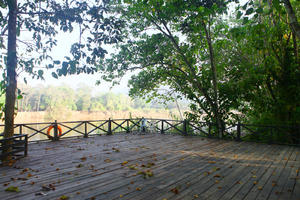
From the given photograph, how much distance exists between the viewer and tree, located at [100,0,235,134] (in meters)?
11.0

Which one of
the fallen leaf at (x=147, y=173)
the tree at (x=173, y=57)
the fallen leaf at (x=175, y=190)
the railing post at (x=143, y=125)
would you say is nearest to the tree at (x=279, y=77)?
the tree at (x=173, y=57)

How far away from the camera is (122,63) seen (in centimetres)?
1238

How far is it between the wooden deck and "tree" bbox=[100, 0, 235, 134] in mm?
4797

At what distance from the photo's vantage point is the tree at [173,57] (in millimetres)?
10953

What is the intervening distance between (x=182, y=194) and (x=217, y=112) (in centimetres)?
830

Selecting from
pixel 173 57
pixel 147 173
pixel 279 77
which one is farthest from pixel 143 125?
pixel 147 173

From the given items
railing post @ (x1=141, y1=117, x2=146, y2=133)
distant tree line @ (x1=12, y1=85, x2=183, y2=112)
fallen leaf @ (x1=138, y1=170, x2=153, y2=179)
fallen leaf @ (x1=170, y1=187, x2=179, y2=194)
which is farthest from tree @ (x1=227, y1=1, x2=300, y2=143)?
Answer: distant tree line @ (x1=12, y1=85, x2=183, y2=112)

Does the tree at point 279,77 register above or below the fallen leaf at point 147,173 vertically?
above

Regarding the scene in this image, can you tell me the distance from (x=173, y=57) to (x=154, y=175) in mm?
9326

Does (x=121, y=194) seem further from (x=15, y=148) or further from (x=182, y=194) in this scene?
(x=15, y=148)

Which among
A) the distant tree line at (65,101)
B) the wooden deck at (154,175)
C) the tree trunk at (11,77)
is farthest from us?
the distant tree line at (65,101)

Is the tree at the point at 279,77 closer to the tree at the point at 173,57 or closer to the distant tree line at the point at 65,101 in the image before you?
the tree at the point at 173,57

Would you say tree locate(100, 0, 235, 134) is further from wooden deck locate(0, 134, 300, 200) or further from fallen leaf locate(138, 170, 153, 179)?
fallen leaf locate(138, 170, 153, 179)

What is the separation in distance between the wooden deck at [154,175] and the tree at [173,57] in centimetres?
480
